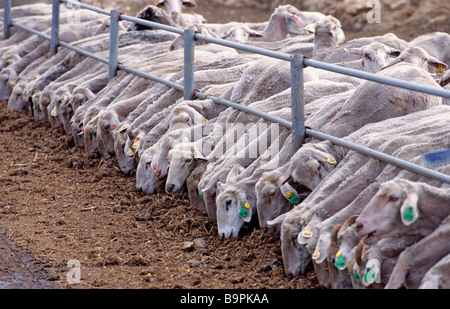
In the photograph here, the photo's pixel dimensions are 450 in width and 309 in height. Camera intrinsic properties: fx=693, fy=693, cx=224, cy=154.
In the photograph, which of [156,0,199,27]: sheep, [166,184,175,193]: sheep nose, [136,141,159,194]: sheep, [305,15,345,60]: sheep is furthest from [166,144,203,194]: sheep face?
[156,0,199,27]: sheep

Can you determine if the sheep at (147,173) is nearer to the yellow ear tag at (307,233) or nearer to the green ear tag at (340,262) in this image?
the yellow ear tag at (307,233)

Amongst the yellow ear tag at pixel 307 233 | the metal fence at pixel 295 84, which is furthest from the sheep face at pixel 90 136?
the yellow ear tag at pixel 307 233

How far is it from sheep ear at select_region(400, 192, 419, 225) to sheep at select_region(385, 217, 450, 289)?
0.16 meters

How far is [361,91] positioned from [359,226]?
1877 mm

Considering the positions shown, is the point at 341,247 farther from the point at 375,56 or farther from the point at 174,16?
the point at 174,16

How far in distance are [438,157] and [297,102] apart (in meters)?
1.21

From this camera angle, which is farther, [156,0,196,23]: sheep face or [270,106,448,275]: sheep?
[156,0,196,23]: sheep face

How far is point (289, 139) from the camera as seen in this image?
528cm

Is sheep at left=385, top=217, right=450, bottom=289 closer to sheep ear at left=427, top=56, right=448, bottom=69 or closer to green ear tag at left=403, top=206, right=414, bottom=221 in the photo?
green ear tag at left=403, top=206, right=414, bottom=221

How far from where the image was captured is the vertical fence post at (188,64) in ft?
21.7

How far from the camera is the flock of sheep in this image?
12.4 ft

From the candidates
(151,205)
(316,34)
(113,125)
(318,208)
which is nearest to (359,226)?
(318,208)

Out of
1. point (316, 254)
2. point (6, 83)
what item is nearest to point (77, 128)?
point (6, 83)
